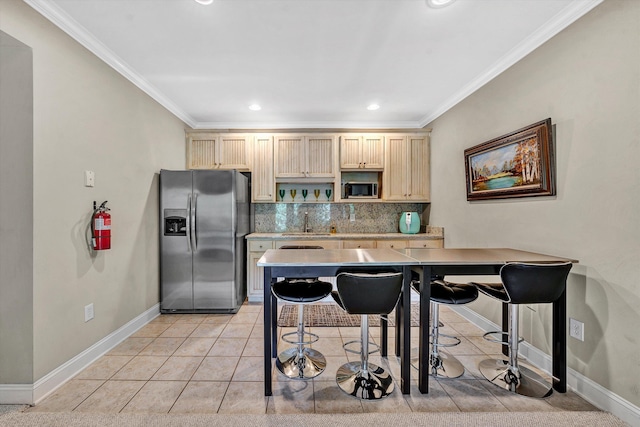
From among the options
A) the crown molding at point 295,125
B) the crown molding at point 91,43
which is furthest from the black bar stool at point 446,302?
the crown molding at point 91,43

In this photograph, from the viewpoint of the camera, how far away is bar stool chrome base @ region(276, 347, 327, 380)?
7.25 feet

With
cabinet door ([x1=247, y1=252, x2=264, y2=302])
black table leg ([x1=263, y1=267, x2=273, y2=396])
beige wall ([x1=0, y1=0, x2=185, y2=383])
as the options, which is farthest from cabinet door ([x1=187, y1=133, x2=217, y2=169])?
black table leg ([x1=263, y1=267, x2=273, y2=396])

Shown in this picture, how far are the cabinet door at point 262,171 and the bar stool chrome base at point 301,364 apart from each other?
2.38 metres

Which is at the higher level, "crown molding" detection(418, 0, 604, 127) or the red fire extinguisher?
"crown molding" detection(418, 0, 604, 127)

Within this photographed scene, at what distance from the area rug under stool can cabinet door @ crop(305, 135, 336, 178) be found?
1.89 m

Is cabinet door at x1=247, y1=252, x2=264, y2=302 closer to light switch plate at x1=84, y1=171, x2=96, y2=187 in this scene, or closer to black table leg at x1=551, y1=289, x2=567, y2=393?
light switch plate at x1=84, y1=171, x2=96, y2=187

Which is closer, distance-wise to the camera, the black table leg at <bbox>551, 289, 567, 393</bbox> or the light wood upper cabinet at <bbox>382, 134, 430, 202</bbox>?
the black table leg at <bbox>551, 289, 567, 393</bbox>

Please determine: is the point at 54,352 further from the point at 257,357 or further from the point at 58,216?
the point at 257,357

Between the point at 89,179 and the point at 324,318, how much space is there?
8.81 ft

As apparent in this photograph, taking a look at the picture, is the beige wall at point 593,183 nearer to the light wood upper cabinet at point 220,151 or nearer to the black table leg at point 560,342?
the black table leg at point 560,342

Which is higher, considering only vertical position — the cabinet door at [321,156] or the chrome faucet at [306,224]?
the cabinet door at [321,156]

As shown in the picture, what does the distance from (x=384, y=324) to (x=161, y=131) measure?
3.33 m

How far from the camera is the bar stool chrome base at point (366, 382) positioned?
1.97 m

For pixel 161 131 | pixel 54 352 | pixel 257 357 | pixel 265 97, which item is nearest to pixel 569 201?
pixel 257 357
